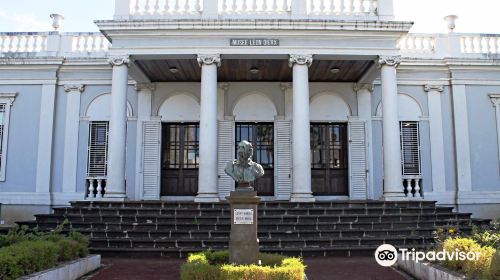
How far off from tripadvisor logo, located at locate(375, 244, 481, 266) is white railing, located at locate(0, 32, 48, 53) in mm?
12924

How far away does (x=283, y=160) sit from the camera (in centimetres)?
1579

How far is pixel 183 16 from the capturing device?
532 inches

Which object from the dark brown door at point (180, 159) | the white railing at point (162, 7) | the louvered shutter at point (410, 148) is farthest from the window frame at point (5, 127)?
the louvered shutter at point (410, 148)

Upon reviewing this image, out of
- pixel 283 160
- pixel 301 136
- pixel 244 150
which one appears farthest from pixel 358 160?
pixel 244 150

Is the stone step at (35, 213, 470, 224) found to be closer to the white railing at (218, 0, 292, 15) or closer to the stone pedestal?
the stone pedestal

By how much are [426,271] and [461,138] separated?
9215 mm

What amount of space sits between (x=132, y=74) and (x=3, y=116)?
15.6 feet

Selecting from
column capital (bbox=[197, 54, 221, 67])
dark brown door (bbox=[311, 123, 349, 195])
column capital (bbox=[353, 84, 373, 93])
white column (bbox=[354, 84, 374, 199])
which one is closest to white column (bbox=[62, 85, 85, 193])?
column capital (bbox=[197, 54, 221, 67])

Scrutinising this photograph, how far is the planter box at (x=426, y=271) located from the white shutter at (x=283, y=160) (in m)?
6.99

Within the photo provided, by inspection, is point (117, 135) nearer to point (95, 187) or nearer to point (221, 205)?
point (95, 187)

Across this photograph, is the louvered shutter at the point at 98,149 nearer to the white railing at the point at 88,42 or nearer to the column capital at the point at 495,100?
the white railing at the point at 88,42

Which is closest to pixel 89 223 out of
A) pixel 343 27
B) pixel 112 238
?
pixel 112 238

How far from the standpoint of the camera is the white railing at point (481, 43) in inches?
628

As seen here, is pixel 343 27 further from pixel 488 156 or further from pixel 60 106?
pixel 60 106
